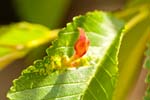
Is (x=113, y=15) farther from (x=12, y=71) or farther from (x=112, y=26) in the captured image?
(x=12, y=71)

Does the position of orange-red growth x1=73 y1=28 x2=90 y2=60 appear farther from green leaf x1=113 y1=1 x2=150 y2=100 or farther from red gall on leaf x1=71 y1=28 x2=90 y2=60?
green leaf x1=113 y1=1 x2=150 y2=100

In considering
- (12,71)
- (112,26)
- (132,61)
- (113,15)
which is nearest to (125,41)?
(132,61)

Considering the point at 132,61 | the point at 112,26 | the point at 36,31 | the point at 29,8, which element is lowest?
the point at 132,61

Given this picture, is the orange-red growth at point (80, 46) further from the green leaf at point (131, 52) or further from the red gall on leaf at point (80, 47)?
the green leaf at point (131, 52)

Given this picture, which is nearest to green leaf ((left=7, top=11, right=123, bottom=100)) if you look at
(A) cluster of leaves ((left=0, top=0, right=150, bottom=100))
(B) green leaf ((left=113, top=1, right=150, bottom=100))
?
(A) cluster of leaves ((left=0, top=0, right=150, bottom=100))

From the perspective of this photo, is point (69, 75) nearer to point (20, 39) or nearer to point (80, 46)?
point (80, 46)

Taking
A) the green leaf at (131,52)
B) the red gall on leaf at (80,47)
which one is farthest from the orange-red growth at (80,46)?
the green leaf at (131,52)
